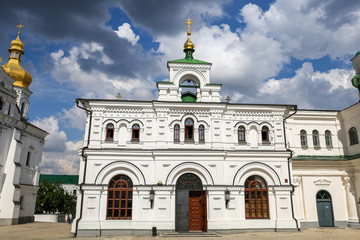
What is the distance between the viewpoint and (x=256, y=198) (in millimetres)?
20484

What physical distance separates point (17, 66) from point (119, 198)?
26.5 metres

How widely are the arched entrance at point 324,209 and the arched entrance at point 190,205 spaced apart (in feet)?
35.6

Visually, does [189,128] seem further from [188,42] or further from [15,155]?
[15,155]

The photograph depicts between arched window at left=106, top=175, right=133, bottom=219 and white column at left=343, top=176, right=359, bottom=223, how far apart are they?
1806 cm

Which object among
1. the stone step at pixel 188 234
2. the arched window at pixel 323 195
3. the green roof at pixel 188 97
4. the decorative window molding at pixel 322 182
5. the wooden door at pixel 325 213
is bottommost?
the stone step at pixel 188 234

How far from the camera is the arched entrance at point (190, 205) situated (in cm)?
1944

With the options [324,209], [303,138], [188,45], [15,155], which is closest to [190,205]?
[324,209]

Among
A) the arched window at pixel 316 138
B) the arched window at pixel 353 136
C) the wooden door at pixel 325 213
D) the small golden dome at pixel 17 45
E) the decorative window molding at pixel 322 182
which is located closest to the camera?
the wooden door at pixel 325 213

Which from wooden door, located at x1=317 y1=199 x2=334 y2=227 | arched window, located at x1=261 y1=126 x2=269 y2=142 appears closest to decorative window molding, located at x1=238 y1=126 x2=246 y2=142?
arched window, located at x1=261 y1=126 x2=269 y2=142

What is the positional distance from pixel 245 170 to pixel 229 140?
95.7 inches

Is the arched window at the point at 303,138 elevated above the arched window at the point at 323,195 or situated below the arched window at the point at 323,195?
above

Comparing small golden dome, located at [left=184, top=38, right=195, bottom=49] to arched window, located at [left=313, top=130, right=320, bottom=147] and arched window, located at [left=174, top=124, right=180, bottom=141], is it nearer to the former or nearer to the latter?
arched window, located at [left=174, top=124, right=180, bottom=141]

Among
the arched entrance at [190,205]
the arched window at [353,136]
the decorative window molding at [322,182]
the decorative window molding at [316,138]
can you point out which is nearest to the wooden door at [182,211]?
the arched entrance at [190,205]

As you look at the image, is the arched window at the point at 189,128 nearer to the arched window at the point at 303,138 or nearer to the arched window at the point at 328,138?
the arched window at the point at 303,138
